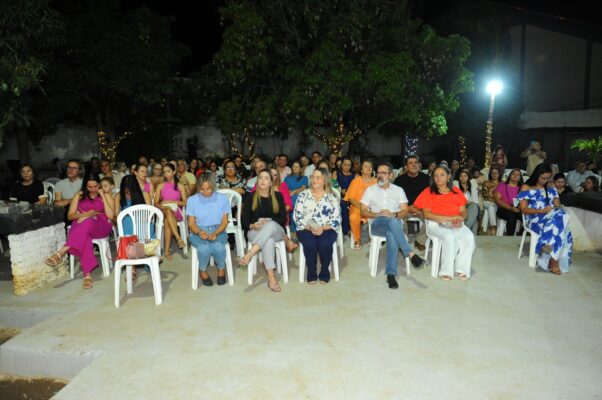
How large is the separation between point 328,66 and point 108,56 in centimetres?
896

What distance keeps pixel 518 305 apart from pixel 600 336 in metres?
0.73

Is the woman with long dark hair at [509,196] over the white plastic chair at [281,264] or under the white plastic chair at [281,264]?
over

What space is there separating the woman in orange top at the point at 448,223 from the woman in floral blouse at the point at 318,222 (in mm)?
1099

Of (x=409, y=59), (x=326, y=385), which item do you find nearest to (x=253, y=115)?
(x=409, y=59)

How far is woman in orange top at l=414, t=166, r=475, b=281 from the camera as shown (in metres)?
4.98

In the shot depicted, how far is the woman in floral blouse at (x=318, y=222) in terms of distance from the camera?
4.88m

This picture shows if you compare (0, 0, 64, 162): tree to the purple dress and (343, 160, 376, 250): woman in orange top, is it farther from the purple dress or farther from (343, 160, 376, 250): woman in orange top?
(343, 160, 376, 250): woman in orange top

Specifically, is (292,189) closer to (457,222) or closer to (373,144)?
(457,222)

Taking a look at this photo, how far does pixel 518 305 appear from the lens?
13.7ft

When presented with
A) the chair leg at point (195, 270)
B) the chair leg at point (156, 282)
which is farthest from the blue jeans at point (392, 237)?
the chair leg at point (156, 282)

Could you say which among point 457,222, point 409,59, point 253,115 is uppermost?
point 409,59

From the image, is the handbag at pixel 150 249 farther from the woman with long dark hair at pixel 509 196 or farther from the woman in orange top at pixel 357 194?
the woman with long dark hair at pixel 509 196

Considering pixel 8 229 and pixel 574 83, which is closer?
pixel 8 229

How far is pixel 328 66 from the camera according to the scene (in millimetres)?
11305
